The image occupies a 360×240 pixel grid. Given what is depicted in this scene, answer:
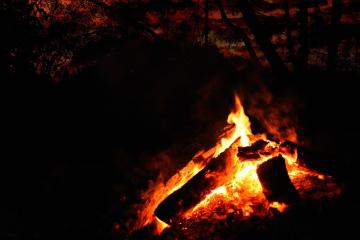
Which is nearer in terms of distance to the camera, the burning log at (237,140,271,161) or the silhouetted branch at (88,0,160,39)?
the burning log at (237,140,271,161)

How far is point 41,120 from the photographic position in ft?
16.3

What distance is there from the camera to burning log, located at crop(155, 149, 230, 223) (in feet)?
15.2

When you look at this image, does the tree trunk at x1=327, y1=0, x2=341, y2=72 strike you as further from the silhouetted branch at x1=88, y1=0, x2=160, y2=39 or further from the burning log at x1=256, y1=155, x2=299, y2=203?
the silhouetted branch at x1=88, y1=0, x2=160, y2=39

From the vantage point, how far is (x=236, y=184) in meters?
5.39

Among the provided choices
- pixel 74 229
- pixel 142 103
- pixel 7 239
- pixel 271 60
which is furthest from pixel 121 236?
pixel 271 60

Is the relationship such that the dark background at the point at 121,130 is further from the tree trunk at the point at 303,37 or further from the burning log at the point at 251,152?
the burning log at the point at 251,152

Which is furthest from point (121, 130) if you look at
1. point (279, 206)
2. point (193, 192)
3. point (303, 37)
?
point (303, 37)

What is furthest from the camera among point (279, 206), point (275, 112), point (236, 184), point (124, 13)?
point (124, 13)

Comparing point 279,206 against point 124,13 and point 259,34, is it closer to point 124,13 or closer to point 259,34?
point 259,34

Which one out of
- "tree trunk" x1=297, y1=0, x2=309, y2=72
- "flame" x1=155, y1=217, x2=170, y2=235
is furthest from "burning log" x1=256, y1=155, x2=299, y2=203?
"tree trunk" x1=297, y1=0, x2=309, y2=72

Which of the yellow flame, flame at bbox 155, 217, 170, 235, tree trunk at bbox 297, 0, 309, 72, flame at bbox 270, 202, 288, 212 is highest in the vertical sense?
tree trunk at bbox 297, 0, 309, 72

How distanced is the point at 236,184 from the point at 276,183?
30.0 inches

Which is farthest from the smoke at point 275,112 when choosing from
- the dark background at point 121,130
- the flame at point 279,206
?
the flame at point 279,206

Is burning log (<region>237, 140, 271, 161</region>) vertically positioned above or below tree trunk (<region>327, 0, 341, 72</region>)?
below
